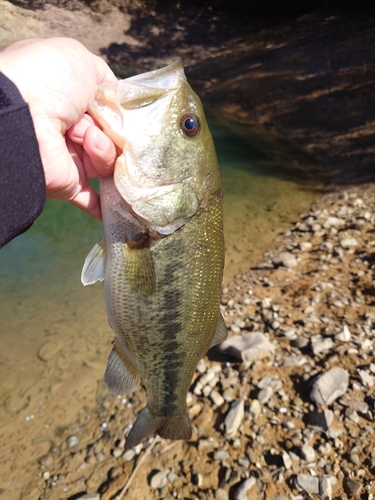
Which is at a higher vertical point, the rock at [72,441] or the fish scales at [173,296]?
the fish scales at [173,296]

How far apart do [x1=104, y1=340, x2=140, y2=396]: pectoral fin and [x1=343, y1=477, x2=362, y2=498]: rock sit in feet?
6.37

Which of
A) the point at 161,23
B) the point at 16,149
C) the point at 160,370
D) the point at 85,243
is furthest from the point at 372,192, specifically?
the point at 161,23

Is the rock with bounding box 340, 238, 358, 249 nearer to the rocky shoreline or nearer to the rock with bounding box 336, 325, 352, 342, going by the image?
the rocky shoreline

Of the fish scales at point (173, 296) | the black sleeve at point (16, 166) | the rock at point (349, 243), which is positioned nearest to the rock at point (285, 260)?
the rock at point (349, 243)

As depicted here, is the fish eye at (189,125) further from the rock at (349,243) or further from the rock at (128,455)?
the rock at (349,243)

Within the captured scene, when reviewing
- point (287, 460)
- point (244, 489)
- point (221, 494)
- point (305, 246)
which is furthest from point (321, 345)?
point (305, 246)

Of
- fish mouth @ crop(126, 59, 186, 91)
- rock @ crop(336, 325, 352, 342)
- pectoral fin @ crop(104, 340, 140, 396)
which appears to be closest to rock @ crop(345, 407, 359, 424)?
rock @ crop(336, 325, 352, 342)

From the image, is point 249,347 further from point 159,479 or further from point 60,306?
point 60,306

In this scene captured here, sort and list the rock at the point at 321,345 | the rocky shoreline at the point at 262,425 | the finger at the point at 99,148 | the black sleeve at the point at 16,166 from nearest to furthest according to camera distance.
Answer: the black sleeve at the point at 16,166 < the finger at the point at 99,148 < the rocky shoreline at the point at 262,425 < the rock at the point at 321,345

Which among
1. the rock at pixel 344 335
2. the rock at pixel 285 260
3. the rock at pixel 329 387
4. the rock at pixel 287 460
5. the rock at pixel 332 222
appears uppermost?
the rock at pixel 329 387

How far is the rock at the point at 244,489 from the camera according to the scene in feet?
11.3

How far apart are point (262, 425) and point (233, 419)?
261 mm

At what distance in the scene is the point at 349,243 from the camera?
6.73 metres

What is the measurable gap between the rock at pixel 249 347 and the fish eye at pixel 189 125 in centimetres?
283
